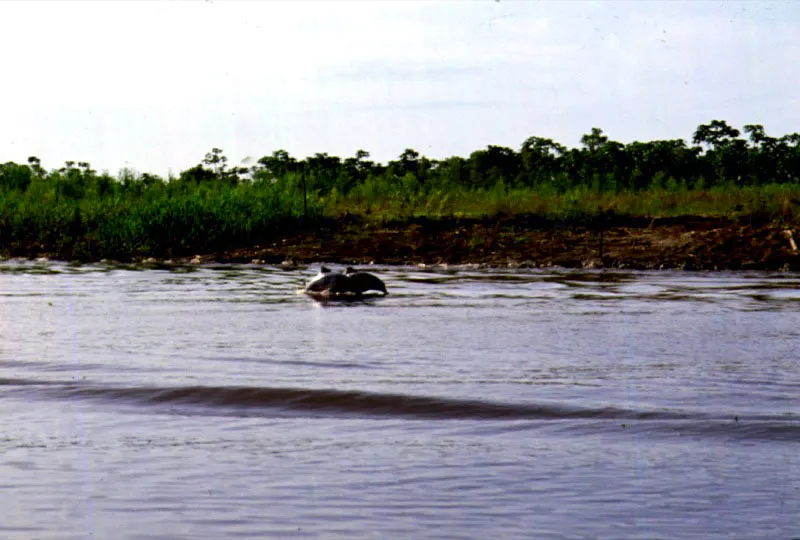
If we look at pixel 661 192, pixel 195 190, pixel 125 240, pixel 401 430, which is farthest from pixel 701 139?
pixel 401 430

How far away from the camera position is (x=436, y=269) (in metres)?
21.8

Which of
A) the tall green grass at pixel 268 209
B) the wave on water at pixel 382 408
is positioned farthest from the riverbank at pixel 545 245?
the wave on water at pixel 382 408

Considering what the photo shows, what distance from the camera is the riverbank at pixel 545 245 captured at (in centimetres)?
2116

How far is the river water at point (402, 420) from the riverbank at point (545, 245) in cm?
639

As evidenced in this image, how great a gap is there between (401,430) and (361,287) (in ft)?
30.4

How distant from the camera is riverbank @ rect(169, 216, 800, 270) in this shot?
2116 centimetres

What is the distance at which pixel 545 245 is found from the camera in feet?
75.6

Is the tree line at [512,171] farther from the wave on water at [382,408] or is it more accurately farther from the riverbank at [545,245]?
the wave on water at [382,408]

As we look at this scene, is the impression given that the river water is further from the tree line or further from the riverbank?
the tree line

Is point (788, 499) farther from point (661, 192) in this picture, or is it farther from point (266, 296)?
point (661, 192)

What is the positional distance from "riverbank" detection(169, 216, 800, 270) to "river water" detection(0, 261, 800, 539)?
21.0ft

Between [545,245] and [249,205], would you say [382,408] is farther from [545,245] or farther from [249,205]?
[249,205]

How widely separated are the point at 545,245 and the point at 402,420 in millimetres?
15757

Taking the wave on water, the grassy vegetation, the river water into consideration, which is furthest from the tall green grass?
the wave on water
